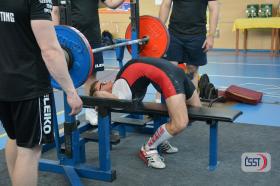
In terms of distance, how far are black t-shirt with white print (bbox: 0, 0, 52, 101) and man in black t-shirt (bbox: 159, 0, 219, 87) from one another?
6.79ft

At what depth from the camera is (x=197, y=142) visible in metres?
3.19

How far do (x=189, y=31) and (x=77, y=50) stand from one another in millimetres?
1629

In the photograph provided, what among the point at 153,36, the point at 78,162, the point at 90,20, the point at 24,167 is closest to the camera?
the point at 24,167

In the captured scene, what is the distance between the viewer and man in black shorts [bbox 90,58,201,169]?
8.42 feet

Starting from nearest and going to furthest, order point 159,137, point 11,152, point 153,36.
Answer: point 11,152 < point 159,137 < point 153,36

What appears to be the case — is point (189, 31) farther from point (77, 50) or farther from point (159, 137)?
point (77, 50)

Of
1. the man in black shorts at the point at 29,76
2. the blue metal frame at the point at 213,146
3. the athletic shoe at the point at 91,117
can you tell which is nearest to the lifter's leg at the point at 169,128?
the blue metal frame at the point at 213,146

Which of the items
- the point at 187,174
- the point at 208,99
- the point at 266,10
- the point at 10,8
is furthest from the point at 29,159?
the point at 266,10

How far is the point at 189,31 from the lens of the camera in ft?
11.5

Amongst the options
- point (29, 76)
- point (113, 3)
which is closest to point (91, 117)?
point (113, 3)

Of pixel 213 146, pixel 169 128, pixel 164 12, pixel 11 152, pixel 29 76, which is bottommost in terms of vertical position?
pixel 213 146

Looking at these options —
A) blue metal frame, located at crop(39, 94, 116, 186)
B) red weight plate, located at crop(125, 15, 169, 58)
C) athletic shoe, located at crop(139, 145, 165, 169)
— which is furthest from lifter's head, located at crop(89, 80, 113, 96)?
red weight plate, located at crop(125, 15, 169, 58)

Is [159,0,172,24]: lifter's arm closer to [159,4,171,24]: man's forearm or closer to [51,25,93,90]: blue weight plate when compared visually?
[159,4,171,24]: man's forearm

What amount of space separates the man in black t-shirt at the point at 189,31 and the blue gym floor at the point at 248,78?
2.61 ft
